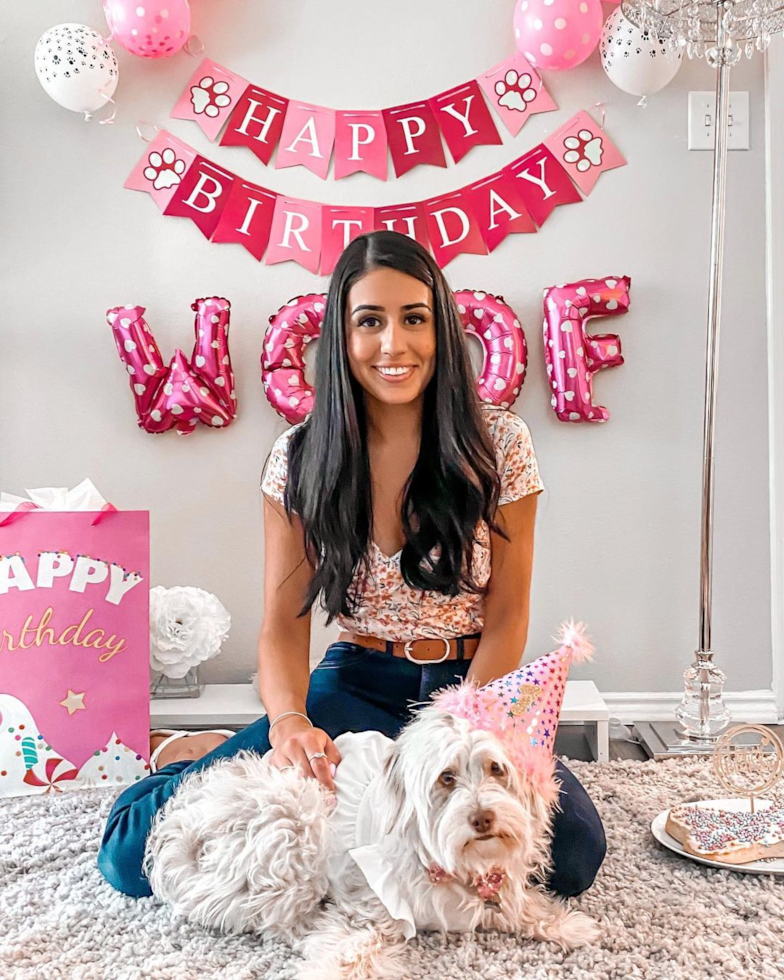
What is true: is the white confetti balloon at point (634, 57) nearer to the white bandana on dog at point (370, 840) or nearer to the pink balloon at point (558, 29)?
the pink balloon at point (558, 29)

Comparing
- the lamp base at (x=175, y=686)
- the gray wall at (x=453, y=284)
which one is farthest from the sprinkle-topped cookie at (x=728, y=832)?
the lamp base at (x=175, y=686)

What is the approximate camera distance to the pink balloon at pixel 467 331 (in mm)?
2244

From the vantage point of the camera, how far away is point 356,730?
5.14 feet

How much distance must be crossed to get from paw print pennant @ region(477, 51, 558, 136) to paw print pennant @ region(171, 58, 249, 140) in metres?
0.57

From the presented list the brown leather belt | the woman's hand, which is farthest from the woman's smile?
the woman's hand

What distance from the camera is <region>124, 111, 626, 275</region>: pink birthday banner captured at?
7.61 feet

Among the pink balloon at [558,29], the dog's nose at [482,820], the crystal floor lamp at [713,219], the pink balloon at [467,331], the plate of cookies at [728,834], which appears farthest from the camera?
the pink balloon at [467,331]

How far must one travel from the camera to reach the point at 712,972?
4.13 feet

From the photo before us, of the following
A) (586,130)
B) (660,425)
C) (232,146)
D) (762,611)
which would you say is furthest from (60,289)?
(762,611)

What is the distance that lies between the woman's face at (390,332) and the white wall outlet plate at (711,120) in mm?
1110

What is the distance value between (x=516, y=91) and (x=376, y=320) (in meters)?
1.03

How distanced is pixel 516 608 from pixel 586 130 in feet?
4.10

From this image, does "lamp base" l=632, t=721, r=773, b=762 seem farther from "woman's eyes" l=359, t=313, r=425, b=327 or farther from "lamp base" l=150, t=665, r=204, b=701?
"woman's eyes" l=359, t=313, r=425, b=327

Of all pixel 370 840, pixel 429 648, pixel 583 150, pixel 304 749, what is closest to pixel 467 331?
pixel 583 150
